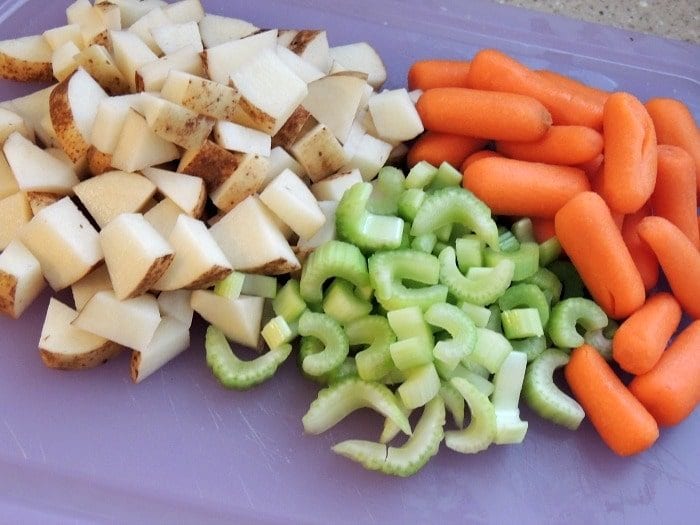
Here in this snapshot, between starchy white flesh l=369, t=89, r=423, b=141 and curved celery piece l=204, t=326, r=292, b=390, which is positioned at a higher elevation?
starchy white flesh l=369, t=89, r=423, b=141

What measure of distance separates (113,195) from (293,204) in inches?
17.8

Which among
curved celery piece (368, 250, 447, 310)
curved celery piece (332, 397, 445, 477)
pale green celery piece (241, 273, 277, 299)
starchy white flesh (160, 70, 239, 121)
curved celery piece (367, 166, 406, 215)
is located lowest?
curved celery piece (332, 397, 445, 477)

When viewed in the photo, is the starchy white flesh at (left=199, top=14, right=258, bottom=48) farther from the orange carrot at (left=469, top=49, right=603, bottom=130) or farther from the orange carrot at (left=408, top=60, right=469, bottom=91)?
the orange carrot at (left=469, top=49, right=603, bottom=130)

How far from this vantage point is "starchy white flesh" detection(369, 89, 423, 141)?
2209mm

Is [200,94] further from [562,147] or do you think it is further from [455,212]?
[562,147]

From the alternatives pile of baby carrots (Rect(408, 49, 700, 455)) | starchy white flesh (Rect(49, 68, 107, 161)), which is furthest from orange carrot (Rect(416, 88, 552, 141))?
starchy white flesh (Rect(49, 68, 107, 161))

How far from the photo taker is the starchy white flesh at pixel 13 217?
1.96 m

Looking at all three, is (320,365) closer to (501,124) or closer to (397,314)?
(397,314)

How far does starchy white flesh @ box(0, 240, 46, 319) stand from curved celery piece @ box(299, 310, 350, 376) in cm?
65

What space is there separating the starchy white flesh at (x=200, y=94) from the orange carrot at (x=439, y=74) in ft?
2.07

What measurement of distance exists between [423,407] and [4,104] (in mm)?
1389

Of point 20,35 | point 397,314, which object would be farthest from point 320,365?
point 20,35

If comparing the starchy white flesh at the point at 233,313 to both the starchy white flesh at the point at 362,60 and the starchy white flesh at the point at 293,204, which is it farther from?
the starchy white flesh at the point at 362,60

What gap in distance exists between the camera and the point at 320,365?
74.2 inches
